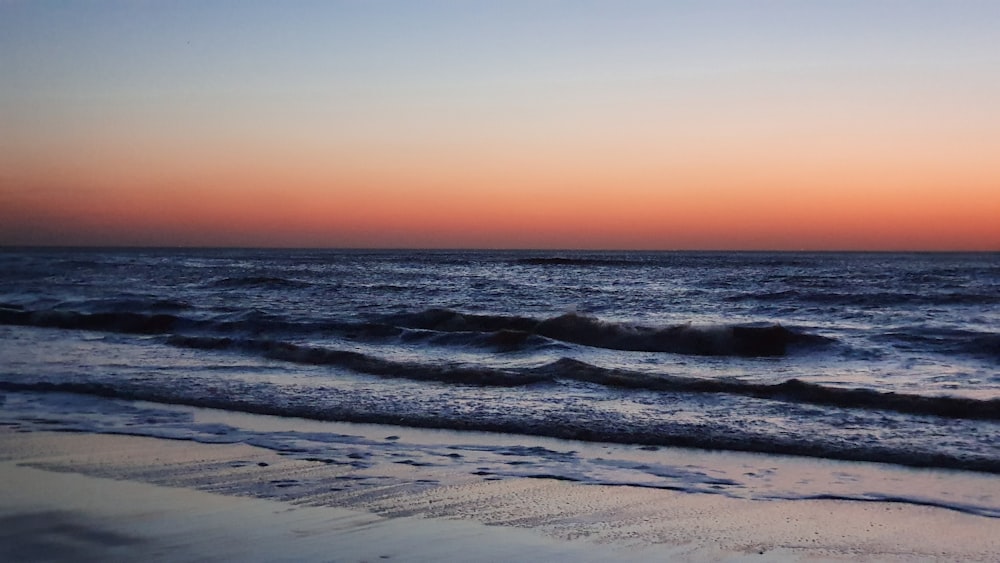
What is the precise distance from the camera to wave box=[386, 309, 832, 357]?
17.1 meters

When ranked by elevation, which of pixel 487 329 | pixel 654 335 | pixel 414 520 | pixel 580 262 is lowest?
pixel 487 329

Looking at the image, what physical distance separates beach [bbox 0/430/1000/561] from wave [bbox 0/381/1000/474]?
175cm

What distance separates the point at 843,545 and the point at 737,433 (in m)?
3.44

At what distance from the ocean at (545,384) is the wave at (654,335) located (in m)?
0.07

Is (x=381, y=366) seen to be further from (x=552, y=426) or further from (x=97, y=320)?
(x=97, y=320)

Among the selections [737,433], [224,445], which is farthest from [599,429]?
[224,445]

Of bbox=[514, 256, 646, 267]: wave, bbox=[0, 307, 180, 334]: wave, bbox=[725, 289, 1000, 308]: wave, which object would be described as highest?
bbox=[514, 256, 646, 267]: wave

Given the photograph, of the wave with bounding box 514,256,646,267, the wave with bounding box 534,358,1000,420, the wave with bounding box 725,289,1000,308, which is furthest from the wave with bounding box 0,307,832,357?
the wave with bounding box 514,256,646,267

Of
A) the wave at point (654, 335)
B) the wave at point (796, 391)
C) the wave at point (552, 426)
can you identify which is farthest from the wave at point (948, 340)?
the wave at point (552, 426)

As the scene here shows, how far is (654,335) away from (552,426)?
397 inches

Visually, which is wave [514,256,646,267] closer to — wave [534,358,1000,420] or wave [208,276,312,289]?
wave [208,276,312,289]

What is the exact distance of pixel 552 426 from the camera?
29.2 ft

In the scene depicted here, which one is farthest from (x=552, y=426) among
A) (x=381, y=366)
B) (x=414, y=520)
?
(x=381, y=366)

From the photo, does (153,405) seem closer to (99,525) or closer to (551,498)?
(99,525)
